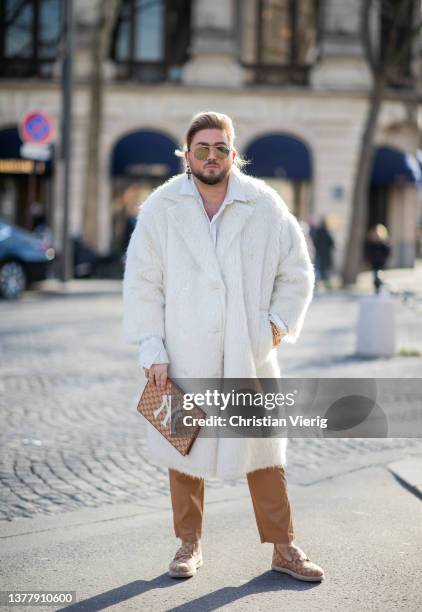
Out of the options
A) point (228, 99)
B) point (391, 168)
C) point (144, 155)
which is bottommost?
point (391, 168)

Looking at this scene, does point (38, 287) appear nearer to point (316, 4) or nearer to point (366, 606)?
point (316, 4)

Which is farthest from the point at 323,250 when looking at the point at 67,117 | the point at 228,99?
the point at 67,117

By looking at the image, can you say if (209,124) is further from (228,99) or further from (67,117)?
(228,99)

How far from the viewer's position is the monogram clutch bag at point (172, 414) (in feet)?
14.7

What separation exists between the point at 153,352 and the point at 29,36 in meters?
28.6

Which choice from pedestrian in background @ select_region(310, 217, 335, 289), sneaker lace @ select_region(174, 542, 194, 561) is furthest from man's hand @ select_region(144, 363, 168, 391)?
pedestrian in background @ select_region(310, 217, 335, 289)

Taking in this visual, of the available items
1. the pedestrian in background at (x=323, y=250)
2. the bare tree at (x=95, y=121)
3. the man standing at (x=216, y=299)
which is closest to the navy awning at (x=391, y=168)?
the pedestrian in background at (x=323, y=250)

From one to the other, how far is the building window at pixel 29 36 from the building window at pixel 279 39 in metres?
5.44

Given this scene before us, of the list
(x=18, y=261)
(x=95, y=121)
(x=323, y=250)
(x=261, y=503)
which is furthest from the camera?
(x=95, y=121)

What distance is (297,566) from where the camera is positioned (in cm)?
454

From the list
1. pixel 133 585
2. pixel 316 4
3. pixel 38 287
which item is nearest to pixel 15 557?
pixel 133 585

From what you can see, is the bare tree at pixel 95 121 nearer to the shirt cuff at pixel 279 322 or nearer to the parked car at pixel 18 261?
the parked car at pixel 18 261

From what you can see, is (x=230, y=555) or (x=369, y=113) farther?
(x=369, y=113)

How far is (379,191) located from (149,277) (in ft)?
96.7
